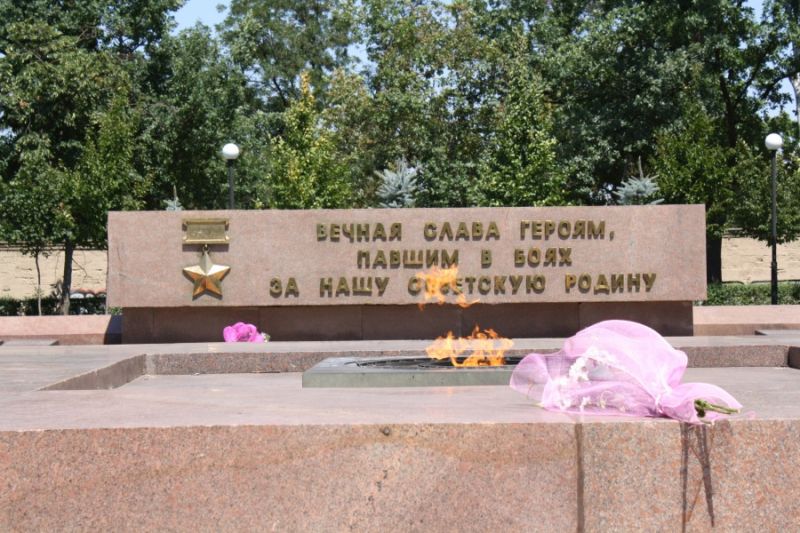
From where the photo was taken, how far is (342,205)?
32719mm

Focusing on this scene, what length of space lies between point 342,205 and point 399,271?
57.5 ft

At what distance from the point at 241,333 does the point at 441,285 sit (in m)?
2.99

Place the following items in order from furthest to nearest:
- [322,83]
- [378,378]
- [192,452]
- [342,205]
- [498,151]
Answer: [322,83]
[342,205]
[498,151]
[378,378]
[192,452]

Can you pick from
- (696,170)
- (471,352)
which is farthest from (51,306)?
(471,352)

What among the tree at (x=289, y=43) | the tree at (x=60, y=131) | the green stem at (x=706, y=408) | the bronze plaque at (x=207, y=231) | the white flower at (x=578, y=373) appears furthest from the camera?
the tree at (x=289, y=43)

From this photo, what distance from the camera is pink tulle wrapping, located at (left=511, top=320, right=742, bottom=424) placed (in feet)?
16.0

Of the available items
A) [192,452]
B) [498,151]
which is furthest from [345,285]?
[498,151]

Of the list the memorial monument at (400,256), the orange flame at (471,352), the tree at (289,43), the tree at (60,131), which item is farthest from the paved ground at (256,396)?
the tree at (289,43)

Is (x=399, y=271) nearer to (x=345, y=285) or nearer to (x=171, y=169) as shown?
(x=345, y=285)

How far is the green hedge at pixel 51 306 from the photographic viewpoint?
32.3 metres

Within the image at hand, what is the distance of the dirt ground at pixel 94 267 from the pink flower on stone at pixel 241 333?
86.2 ft

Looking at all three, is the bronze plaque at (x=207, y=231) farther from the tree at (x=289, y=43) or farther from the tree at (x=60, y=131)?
the tree at (x=289, y=43)

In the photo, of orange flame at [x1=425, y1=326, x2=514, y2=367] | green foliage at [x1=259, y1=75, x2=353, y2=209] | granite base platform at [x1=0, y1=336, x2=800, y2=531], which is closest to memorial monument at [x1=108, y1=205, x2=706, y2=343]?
orange flame at [x1=425, y1=326, x2=514, y2=367]

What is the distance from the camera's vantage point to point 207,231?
15.3 m
